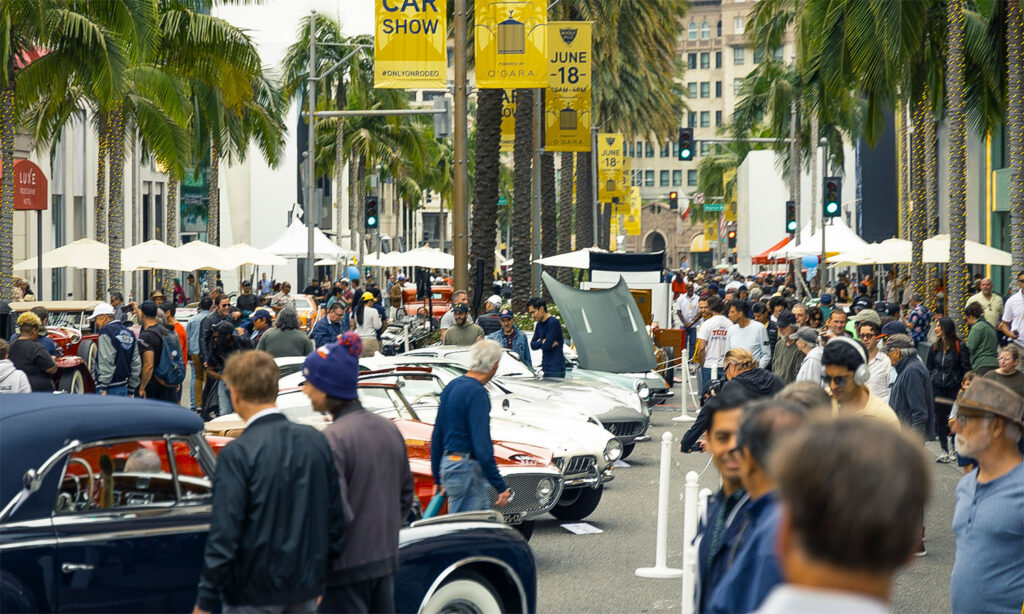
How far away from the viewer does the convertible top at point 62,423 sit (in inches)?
214

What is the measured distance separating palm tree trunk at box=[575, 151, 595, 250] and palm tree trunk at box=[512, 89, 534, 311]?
13.9 metres

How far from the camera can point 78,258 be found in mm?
32438

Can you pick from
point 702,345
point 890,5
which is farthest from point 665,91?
point 702,345

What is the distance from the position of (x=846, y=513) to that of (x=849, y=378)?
571cm

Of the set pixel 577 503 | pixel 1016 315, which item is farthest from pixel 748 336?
pixel 1016 315

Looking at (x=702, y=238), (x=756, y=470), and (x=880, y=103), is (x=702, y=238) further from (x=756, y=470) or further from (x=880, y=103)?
(x=756, y=470)

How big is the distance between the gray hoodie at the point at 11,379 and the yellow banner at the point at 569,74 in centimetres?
1610

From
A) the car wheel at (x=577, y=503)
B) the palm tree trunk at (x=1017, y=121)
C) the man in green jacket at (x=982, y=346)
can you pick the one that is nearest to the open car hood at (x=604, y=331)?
the man in green jacket at (x=982, y=346)

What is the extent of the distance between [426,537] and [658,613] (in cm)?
269

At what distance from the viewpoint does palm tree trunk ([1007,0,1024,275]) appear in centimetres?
2117

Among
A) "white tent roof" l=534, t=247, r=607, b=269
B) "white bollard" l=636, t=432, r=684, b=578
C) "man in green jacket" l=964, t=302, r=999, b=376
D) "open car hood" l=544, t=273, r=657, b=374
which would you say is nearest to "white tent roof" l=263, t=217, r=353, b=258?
"white tent roof" l=534, t=247, r=607, b=269

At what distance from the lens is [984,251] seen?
2808cm

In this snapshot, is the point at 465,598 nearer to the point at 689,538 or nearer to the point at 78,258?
the point at 689,538

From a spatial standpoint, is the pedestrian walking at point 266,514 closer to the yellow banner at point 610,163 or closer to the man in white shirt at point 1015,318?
the man in white shirt at point 1015,318
